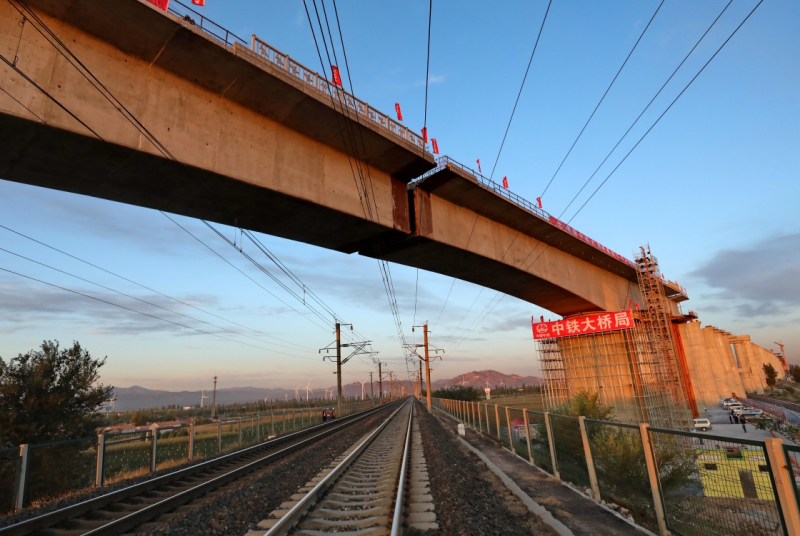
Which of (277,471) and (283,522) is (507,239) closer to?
(277,471)

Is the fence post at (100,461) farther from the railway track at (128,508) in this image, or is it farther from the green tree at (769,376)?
the green tree at (769,376)

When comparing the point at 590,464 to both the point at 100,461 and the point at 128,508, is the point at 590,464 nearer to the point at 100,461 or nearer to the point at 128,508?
the point at 128,508

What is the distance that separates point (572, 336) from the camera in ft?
117

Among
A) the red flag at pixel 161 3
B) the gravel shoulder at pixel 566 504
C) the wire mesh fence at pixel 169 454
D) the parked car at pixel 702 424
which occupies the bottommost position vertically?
the parked car at pixel 702 424

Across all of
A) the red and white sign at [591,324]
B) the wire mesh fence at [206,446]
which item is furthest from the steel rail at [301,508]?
the red and white sign at [591,324]

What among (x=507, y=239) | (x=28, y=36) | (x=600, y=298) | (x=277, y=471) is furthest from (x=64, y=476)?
(x=600, y=298)

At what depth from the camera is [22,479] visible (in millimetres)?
9500

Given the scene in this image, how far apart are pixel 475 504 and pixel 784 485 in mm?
4865

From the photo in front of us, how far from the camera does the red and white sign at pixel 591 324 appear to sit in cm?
3219

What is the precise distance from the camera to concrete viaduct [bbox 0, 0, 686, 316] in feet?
32.1

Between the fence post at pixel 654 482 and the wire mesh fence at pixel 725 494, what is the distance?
0.65ft

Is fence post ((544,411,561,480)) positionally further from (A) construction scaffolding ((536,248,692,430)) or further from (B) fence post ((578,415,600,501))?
(A) construction scaffolding ((536,248,692,430))

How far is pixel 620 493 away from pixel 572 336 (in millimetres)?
28087

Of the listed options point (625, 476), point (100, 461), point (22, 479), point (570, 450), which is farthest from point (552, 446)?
point (22, 479)
